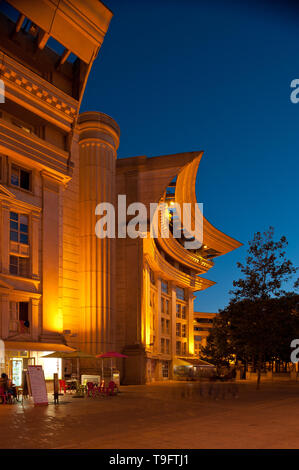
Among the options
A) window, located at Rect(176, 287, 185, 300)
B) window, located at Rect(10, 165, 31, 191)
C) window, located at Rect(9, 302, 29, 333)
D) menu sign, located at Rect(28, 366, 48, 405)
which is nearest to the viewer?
menu sign, located at Rect(28, 366, 48, 405)

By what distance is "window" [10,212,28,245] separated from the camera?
1339 inches

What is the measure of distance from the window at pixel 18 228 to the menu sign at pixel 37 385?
12.7 metres

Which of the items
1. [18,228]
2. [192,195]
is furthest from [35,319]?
[192,195]

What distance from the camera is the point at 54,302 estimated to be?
35.9 meters

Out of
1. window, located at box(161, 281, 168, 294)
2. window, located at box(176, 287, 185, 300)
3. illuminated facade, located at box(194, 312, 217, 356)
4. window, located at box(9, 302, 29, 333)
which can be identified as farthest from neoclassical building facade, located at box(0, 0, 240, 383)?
illuminated facade, located at box(194, 312, 217, 356)

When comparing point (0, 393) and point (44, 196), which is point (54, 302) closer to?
point (44, 196)

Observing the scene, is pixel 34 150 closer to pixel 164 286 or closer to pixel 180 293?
pixel 164 286

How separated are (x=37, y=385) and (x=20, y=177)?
53.6 feet

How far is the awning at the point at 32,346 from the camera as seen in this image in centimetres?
3123

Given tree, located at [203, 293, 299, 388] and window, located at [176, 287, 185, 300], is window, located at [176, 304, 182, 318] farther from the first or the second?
tree, located at [203, 293, 299, 388]

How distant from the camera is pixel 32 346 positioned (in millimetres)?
32406

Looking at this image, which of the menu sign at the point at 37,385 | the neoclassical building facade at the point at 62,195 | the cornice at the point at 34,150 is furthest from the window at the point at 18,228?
the menu sign at the point at 37,385

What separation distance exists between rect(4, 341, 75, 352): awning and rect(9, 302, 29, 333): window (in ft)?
3.61

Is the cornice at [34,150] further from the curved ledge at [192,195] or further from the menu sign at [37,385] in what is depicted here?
the curved ledge at [192,195]
